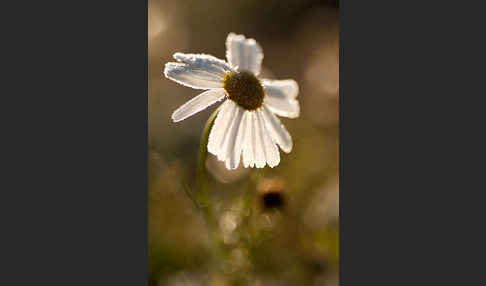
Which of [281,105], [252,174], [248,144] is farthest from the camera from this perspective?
[252,174]

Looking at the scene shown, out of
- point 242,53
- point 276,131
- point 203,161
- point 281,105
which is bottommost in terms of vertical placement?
point 203,161

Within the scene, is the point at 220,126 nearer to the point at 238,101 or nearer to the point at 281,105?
the point at 238,101

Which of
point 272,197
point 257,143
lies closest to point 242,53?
point 257,143

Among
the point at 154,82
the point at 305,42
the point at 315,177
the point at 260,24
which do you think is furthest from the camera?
the point at 305,42

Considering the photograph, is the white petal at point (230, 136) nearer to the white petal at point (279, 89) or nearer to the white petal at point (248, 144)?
the white petal at point (248, 144)

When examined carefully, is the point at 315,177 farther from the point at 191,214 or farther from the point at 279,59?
the point at 279,59

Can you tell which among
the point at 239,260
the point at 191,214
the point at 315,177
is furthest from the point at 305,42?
the point at 239,260
